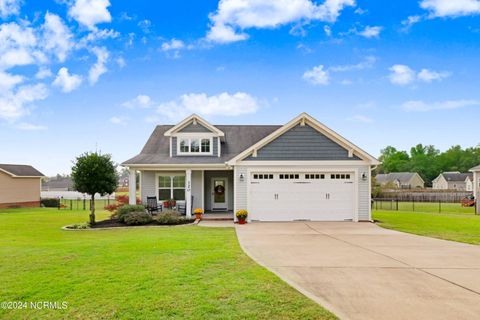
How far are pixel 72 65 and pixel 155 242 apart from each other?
51.7 ft

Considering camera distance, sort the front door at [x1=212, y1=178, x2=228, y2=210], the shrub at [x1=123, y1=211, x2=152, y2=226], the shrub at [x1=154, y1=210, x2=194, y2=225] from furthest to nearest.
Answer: the front door at [x1=212, y1=178, x2=228, y2=210], the shrub at [x1=154, y1=210, x2=194, y2=225], the shrub at [x1=123, y1=211, x2=152, y2=226]

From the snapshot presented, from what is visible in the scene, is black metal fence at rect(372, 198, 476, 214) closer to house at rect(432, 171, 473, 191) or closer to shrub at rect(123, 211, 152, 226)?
shrub at rect(123, 211, 152, 226)

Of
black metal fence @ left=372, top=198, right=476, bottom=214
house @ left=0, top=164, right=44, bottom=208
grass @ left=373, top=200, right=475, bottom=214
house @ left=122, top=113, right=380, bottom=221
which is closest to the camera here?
house @ left=122, top=113, right=380, bottom=221

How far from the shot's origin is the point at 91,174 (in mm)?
16781

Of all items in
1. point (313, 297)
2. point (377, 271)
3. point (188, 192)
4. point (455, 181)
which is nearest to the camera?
point (313, 297)

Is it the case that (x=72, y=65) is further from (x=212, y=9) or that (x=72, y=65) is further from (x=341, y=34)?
(x=341, y=34)

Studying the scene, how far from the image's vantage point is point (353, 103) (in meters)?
25.4

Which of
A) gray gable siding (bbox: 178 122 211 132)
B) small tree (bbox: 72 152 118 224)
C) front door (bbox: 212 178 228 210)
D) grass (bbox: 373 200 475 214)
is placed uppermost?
gray gable siding (bbox: 178 122 211 132)

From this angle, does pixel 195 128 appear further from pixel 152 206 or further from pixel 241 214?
pixel 241 214

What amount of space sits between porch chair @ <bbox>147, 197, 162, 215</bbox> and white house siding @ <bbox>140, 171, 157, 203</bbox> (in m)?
0.80

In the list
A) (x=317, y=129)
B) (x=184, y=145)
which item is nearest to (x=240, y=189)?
(x=317, y=129)

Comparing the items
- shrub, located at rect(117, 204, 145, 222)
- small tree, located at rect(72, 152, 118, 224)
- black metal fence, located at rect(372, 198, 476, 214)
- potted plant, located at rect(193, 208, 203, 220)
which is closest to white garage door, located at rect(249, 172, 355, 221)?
potted plant, located at rect(193, 208, 203, 220)

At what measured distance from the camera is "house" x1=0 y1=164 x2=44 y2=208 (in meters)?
32.6

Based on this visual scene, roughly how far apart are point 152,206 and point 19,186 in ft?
76.0
